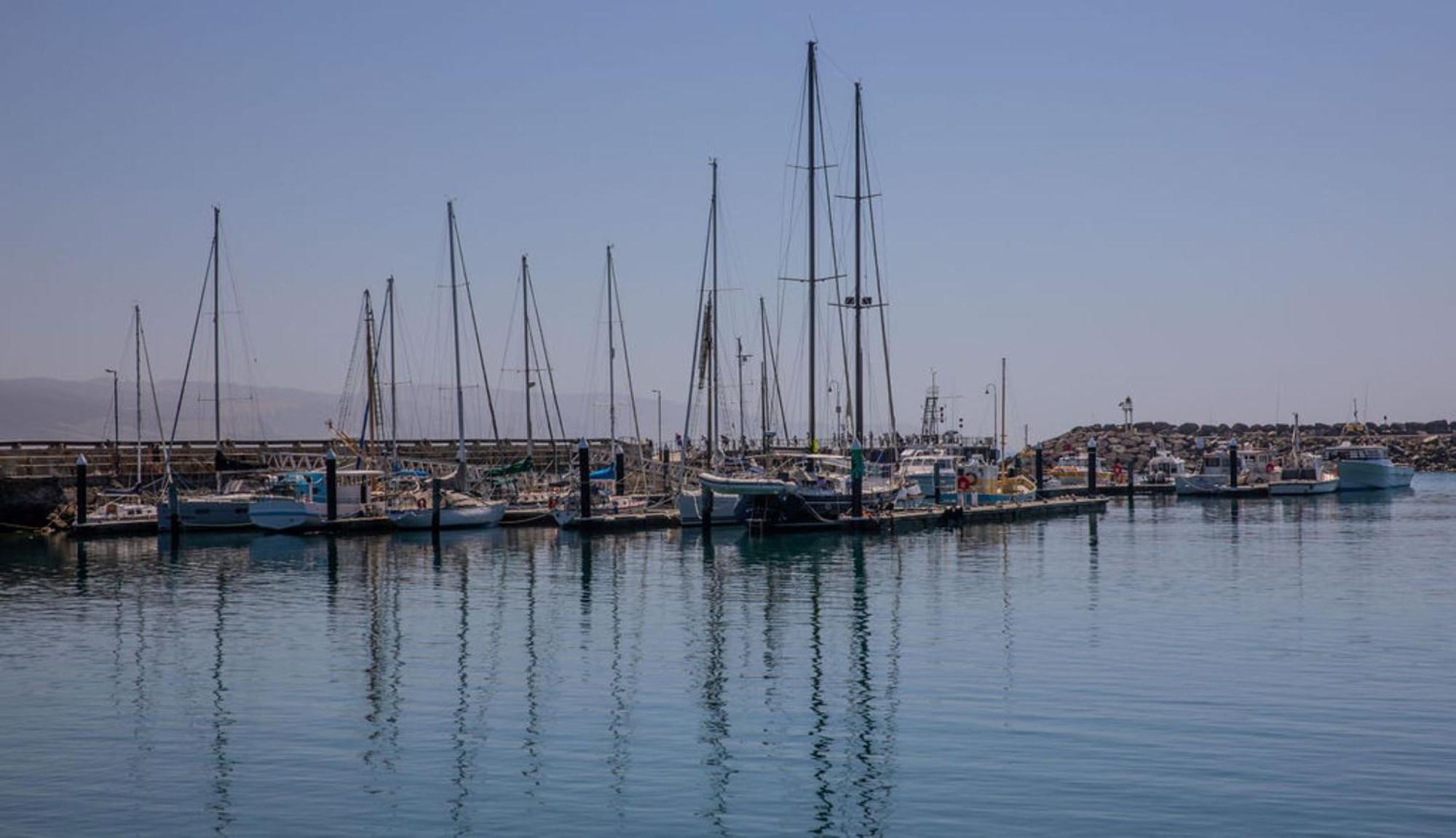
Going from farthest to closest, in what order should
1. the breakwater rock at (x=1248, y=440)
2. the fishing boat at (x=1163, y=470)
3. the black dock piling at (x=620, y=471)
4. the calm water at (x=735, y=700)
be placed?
the breakwater rock at (x=1248, y=440) → the fishing boat at (x=1163, y=470) → the black dock piling at (x=620, y=471) → the calm water at (x=735, y=700)

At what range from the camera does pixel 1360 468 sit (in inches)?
4304

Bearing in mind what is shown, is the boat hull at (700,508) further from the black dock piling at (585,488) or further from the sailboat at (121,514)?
the sailboat at (121,514)

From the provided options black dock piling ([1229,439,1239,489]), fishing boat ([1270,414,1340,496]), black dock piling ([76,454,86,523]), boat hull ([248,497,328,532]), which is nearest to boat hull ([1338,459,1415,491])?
fishing boat ([1270,414,1340,496])

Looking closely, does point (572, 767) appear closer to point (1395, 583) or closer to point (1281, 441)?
point (1395, 583)

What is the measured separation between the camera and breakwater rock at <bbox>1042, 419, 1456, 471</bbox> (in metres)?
153

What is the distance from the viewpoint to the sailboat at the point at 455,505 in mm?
66062

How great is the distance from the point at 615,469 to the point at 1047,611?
1622 inches

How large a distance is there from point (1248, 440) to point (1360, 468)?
5488cm

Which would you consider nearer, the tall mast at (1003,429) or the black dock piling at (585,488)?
the black dock piling at (585,488)

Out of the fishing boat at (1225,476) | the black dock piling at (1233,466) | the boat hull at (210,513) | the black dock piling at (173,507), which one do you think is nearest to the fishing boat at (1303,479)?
the fishing boat at (1225,476)

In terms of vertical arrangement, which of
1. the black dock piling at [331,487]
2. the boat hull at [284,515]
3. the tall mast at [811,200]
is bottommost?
the boat hull at [284,515]

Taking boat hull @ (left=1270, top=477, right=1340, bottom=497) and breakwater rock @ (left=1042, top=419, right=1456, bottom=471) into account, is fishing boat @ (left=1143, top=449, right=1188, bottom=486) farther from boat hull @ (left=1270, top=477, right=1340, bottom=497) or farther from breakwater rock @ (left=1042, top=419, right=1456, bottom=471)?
breakwater rock @ (left=1042, top=419, right=1456, bottom=471)

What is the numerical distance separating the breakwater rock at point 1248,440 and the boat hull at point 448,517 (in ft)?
289

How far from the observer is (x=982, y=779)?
20.6 meters
